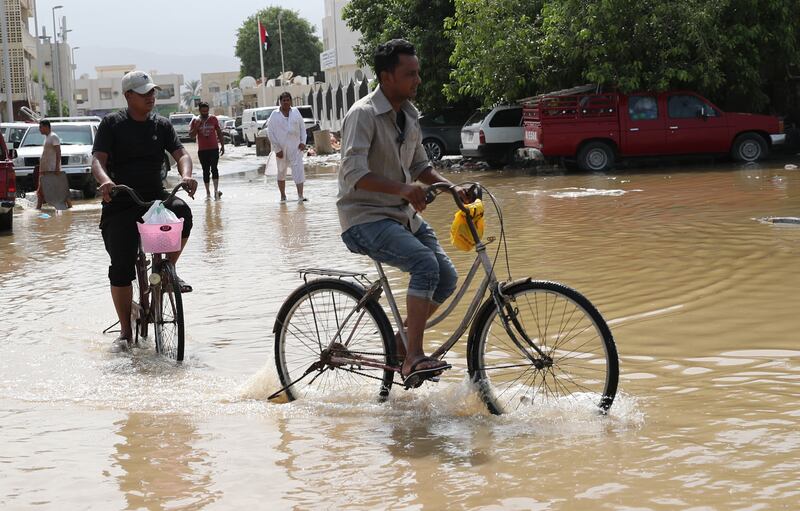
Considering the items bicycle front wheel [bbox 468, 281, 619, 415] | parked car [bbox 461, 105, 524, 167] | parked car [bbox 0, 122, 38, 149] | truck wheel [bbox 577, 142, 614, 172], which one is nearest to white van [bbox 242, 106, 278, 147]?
parked car [bbox 0, 122, 38, 149]

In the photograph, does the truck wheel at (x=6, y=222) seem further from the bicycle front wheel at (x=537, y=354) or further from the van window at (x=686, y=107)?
the van window at (x=686, y=107)

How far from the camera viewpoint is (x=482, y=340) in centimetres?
525

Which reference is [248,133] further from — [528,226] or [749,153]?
[528,226]

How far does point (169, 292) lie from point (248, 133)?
1807 inches

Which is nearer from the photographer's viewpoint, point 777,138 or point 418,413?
point 418,413

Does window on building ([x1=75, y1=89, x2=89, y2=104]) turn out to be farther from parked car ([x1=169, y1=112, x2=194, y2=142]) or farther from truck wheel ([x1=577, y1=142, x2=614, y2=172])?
truck wheel ([x1=577, y1=142, x2=614, y2=172])

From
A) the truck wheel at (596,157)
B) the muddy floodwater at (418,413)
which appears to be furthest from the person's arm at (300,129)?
the muddy floodwater at (418,413)

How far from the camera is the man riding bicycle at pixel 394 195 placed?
521 cm

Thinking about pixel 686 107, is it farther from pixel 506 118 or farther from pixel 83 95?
pixel 83 95

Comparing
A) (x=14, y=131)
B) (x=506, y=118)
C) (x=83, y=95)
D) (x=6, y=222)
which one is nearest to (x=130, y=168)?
(x=6, y=222)

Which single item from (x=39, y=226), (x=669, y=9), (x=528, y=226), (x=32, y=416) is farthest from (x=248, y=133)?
(x=32, y=416)

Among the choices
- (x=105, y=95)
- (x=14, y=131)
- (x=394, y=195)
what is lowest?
(x=394, y=195)

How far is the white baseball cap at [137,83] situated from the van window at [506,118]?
1961 centimetres

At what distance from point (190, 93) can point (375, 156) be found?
188 metres
